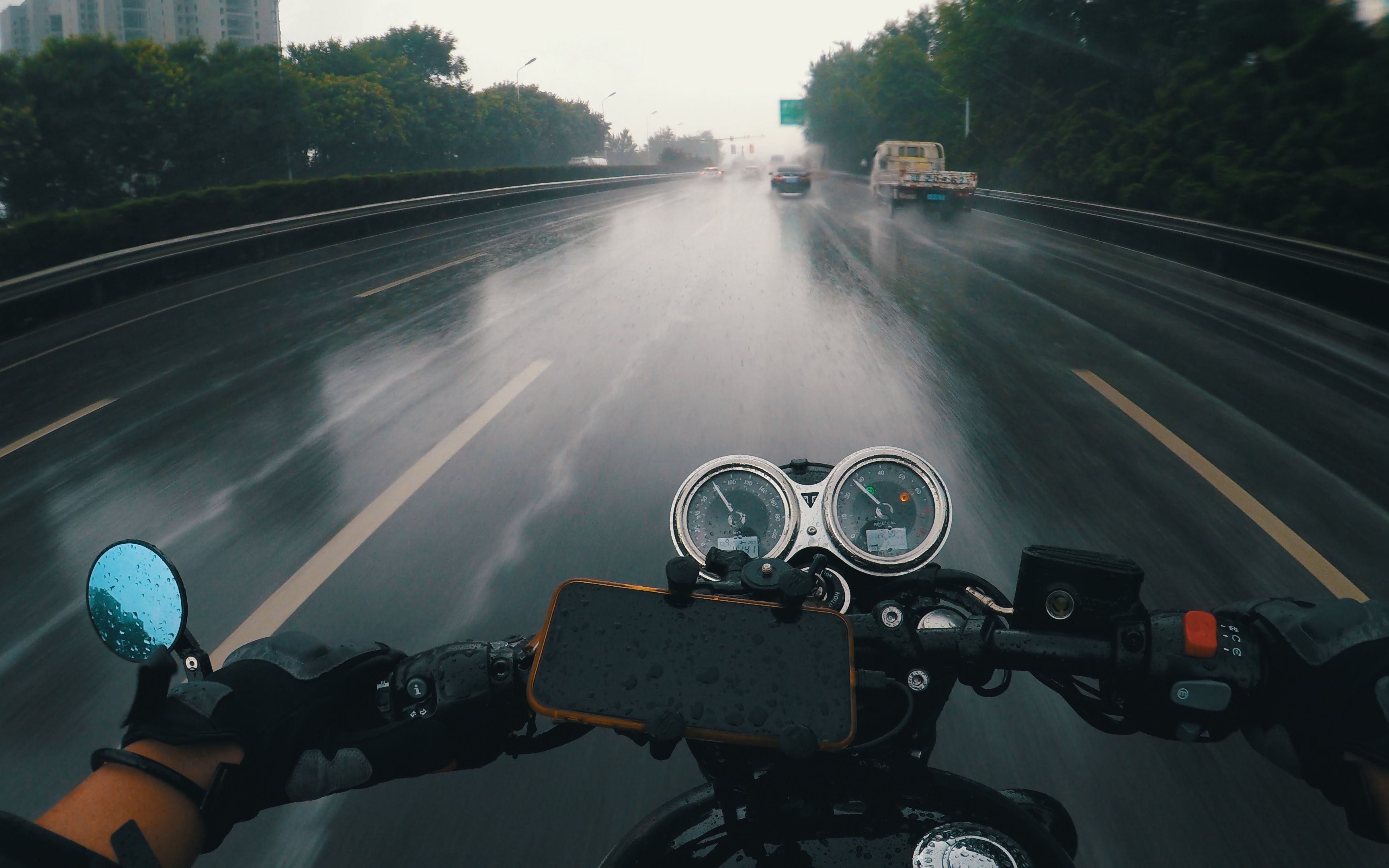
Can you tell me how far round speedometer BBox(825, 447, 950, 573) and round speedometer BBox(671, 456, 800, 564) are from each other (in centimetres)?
12

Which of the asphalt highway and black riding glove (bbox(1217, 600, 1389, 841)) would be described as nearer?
black riding glove (bbox(1217, 600, 1389, 841))

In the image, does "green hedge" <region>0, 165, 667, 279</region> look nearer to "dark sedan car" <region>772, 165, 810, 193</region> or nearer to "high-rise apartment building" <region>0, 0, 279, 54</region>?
"dark sedan car" <region>772, 165, 810, 193</region>

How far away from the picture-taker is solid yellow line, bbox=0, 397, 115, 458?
23.2ft

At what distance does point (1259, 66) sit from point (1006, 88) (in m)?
27.3

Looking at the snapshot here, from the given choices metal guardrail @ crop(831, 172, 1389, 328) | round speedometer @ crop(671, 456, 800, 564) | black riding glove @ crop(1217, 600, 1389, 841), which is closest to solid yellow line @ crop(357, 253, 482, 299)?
metal guardrail @ crop(831, 172, 1389, 328)

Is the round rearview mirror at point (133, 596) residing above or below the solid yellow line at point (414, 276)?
below

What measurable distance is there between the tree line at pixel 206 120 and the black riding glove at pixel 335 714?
43684 mm

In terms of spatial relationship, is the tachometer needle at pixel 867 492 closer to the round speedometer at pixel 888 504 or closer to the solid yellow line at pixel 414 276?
the round speedometer at pixel 888 504

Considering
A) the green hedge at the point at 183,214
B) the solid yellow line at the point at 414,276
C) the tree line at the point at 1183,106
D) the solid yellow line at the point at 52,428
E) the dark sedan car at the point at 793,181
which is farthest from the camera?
the dark sedan car at the point at 793,181

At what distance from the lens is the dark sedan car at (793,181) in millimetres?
47438

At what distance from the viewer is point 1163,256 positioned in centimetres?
1753

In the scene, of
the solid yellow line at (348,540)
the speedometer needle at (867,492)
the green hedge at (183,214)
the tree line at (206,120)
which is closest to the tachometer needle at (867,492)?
the speedometer needle at (867,492)

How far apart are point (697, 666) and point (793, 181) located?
47691 mm

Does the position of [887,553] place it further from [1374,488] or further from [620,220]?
[620,220]
